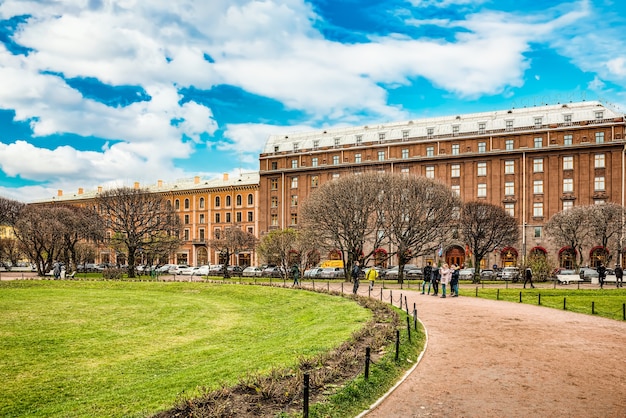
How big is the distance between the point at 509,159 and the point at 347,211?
27.9m

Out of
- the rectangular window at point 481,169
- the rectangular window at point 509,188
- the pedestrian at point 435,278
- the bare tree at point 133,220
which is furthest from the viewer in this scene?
the rectangular window at point 481,169

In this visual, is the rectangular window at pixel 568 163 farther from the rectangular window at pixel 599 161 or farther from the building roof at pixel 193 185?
the building roof at pixel 193 185

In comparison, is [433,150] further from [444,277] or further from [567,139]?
[444,277]

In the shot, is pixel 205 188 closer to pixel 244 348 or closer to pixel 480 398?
pixel 244 348

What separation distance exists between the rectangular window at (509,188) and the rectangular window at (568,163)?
19.6 ft

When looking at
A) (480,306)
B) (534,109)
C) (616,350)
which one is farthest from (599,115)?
(616,350)

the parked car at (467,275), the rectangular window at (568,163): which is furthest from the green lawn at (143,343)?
the rectangular window at (568,163)

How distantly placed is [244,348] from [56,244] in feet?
156

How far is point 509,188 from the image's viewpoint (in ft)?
205

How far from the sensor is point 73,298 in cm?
3266

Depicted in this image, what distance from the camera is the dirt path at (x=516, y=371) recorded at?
9156mm

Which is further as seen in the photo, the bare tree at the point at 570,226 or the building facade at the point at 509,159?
the building facade at the point at 509,159

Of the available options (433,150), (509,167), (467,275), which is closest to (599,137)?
(509,167)

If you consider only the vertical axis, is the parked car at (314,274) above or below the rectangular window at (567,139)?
below
